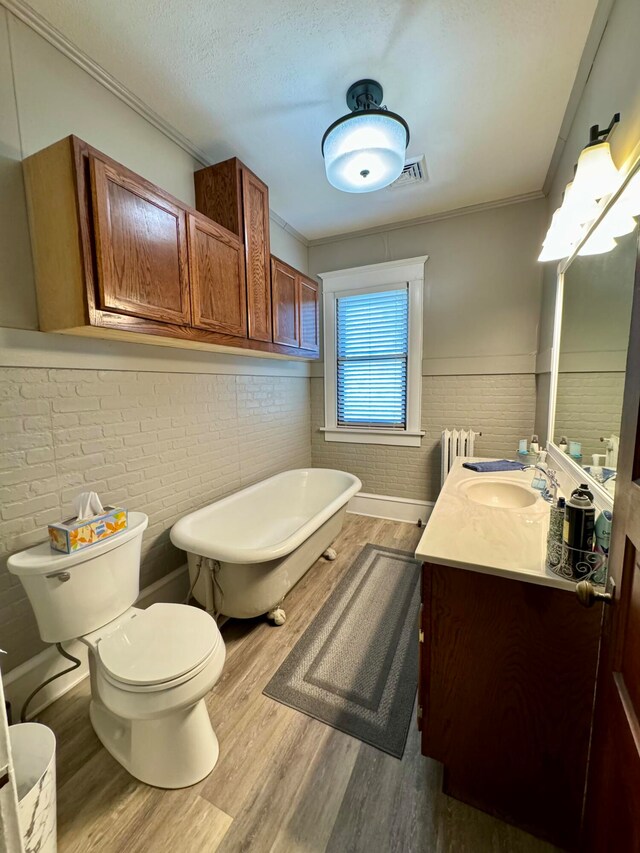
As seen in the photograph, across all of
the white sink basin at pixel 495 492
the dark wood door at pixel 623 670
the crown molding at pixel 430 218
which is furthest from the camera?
the crown molding at pixel 430 218

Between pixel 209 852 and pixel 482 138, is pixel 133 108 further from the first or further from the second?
pixel 209 852

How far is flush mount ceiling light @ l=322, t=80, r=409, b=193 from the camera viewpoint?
5.16 ft

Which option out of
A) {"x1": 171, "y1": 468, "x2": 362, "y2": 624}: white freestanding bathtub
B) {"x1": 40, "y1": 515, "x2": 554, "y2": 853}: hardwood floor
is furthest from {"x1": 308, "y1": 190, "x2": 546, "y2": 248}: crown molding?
{"x1": 40, "y1": 515, "x2": 554, "y2": 853}: hardwood floor

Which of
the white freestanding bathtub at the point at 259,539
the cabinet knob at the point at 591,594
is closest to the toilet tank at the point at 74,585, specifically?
the white freestanding bathtub at the point at 259,539

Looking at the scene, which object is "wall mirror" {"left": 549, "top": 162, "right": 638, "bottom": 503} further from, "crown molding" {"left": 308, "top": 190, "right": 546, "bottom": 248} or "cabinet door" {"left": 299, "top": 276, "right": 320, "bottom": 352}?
"cabinet door" {"left": 299, "top": 276, "right": 320, "bottom": 352}

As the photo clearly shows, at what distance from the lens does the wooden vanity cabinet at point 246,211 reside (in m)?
2.05

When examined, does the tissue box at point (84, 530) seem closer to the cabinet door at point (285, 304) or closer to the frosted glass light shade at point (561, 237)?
the cabinet door at point (285, 304)

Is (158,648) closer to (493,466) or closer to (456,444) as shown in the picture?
(493,466)

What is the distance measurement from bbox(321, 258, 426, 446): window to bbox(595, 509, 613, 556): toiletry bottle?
2268 mm

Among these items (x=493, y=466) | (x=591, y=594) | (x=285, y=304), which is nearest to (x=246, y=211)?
(x=285, y=304)

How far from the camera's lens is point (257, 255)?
2.23 metres

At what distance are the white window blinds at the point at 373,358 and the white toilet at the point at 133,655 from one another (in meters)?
2.42

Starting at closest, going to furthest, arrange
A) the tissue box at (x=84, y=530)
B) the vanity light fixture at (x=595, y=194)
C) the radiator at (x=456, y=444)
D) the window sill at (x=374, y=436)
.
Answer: the vanity light fixture at (x=595, y=194)
the tissue box at (x=84, y=530)
the radiator at (x=456, y=444)
the window sill at (x=374, y=436)

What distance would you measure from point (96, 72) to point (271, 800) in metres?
3.03
